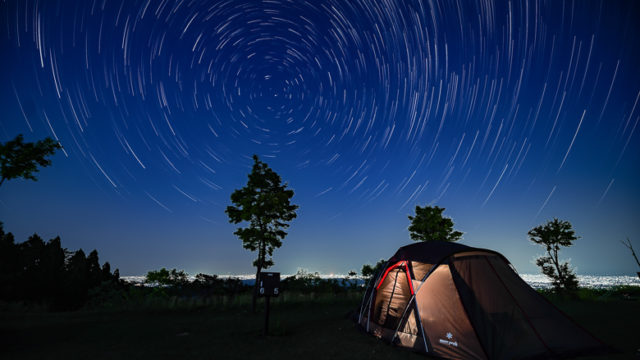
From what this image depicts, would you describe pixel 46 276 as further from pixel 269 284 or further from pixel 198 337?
pixel 269 284

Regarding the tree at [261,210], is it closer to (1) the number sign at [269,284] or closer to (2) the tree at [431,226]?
(1) the number sign at [269,284]

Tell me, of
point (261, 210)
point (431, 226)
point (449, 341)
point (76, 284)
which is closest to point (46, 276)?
point (76, 284)

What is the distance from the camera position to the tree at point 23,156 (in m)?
14.4

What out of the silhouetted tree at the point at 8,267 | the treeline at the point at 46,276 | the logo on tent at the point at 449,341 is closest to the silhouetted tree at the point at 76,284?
the treeline at the point at 46,276

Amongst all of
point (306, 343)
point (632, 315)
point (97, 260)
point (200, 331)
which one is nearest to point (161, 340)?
point (200, 331)

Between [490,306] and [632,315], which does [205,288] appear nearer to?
[490,306]

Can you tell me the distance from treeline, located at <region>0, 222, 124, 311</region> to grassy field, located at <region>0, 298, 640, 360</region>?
259 inches

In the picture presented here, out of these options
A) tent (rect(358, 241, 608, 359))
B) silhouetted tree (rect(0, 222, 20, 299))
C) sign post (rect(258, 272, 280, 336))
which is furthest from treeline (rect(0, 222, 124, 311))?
tent (rect(358, 241, 608, 359))

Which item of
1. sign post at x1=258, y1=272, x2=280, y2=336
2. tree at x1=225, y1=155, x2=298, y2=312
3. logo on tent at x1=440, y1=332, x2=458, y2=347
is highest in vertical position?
tree at x1=225, y1=155, x2=298, y2=312

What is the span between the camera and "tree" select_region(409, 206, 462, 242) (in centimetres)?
2383

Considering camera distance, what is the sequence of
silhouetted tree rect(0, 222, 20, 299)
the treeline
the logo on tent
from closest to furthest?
the logo on tent
silhouetted tree rect(0, 222, 20, 299)
the treeline

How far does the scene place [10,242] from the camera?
19859 mm

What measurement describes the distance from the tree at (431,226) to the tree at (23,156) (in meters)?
26.2

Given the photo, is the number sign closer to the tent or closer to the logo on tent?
the tent
